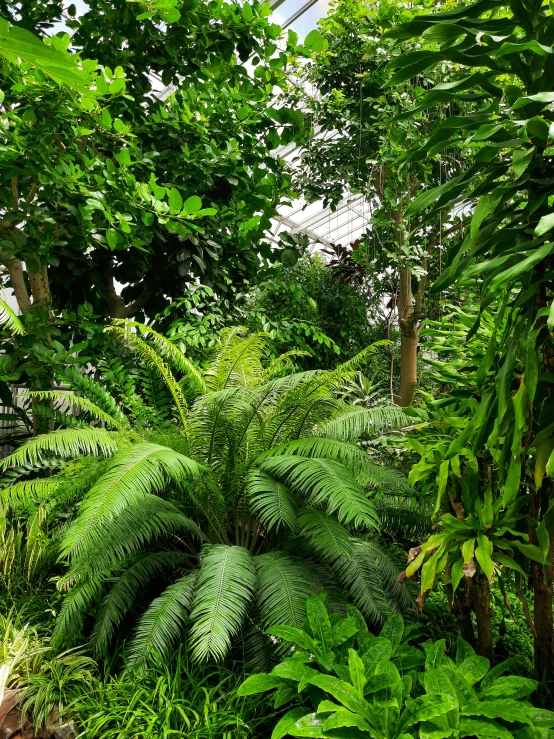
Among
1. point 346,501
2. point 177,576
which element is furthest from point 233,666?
point 346,501

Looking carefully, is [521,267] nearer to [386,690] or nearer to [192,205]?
[386,690]

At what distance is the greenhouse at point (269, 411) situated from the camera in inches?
58.0

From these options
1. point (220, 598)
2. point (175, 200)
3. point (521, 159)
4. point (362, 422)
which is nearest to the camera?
point (521, 159)

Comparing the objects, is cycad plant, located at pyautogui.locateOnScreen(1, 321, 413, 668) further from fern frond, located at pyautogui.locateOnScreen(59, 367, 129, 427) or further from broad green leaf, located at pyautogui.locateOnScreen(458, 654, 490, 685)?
broad green leaf, located at pyautogui.locateOnScreen(458, 654, 490, 685)

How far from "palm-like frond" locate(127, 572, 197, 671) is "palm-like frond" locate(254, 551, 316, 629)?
0.96 feet

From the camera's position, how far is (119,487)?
187 centimetres

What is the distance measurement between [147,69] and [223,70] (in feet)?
1.71

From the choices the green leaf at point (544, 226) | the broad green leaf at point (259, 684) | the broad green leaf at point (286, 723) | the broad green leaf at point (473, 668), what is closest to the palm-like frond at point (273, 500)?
the broad green leaf at point (259, 684)

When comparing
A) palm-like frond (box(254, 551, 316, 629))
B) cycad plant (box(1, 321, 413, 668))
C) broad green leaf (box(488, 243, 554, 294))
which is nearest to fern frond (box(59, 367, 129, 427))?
cycad plant (box(1, 321, 413, 668))

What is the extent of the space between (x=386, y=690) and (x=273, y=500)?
0.78m

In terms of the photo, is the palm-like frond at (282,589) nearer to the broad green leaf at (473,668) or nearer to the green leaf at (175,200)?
the broad green leaf at (473,668)

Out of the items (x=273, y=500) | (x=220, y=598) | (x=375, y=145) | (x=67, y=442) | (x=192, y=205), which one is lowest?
(x=220, y=598)

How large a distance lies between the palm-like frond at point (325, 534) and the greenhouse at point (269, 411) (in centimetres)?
2

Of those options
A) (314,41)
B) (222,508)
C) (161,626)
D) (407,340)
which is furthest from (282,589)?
(314,41)
